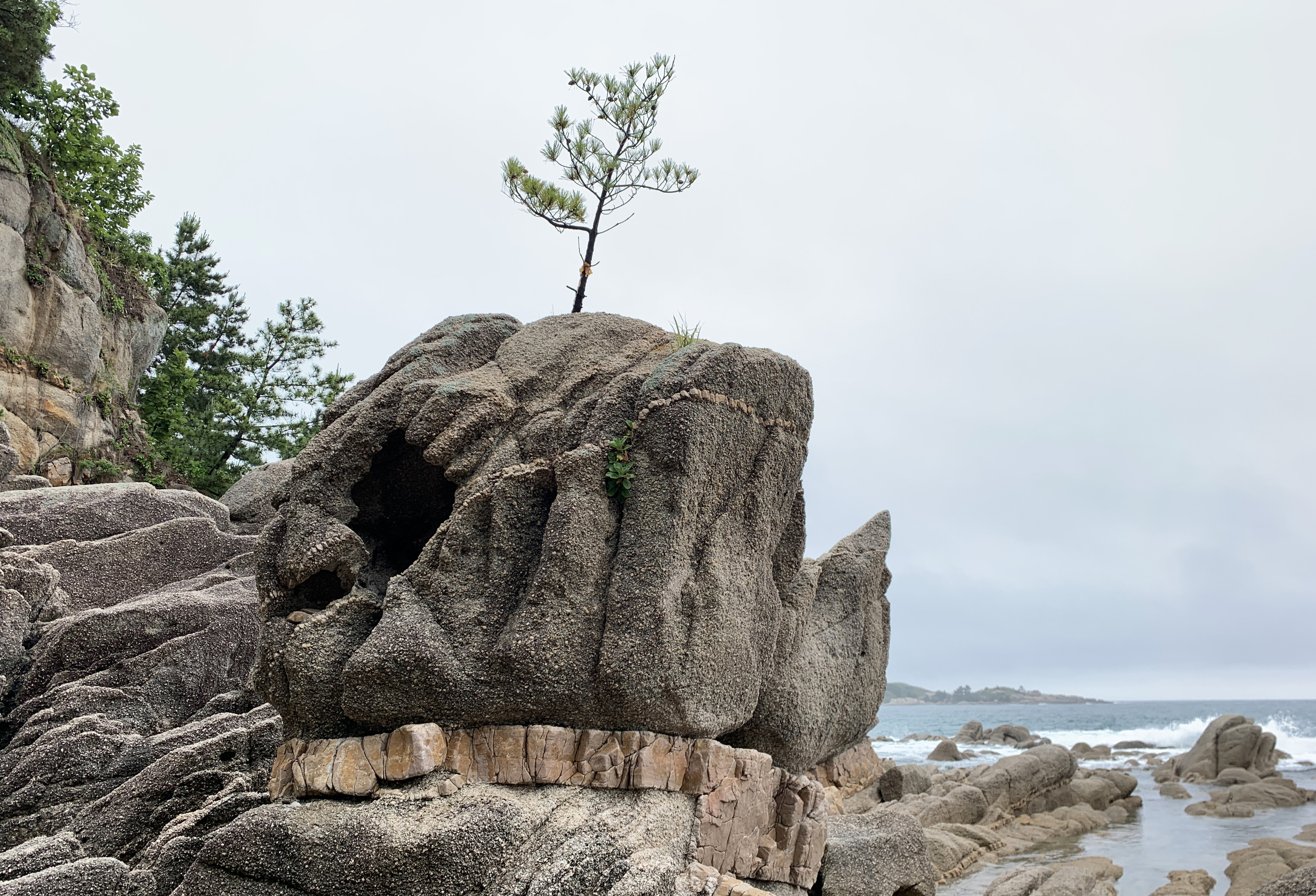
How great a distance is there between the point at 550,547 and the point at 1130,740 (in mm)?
78289

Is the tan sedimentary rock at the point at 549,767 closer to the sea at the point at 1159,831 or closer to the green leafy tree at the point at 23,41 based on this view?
the sea at the point at 1159,831

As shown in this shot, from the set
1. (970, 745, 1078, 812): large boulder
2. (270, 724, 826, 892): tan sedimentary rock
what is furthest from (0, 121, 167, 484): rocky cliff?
(970, 745, 1078, 812): large boulder

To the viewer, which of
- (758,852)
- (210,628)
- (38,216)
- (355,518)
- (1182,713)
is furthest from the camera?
(1182,713)

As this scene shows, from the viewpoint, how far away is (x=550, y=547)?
7758mm

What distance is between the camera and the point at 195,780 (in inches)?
374

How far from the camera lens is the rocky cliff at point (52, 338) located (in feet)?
74.1

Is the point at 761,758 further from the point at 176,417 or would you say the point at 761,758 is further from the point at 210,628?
the point at 176,417

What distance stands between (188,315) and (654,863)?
126 feet

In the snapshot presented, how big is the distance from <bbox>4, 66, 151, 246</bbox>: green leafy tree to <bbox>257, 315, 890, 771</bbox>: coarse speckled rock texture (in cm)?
2329

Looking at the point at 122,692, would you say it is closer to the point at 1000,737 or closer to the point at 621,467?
the point at 621,467

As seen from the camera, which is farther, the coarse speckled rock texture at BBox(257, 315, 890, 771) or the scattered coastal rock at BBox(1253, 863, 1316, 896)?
the coarse speckled rock texture at BBox(257, 315, 890, 771)

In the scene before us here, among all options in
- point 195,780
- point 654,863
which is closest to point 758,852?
point 654,863

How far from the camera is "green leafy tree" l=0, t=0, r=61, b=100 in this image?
78.2 ft

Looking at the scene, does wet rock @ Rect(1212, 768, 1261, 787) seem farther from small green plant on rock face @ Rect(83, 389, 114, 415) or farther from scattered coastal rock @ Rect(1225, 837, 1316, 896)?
small green plant on rock face @ Rect(83, 389, 114, 415)
